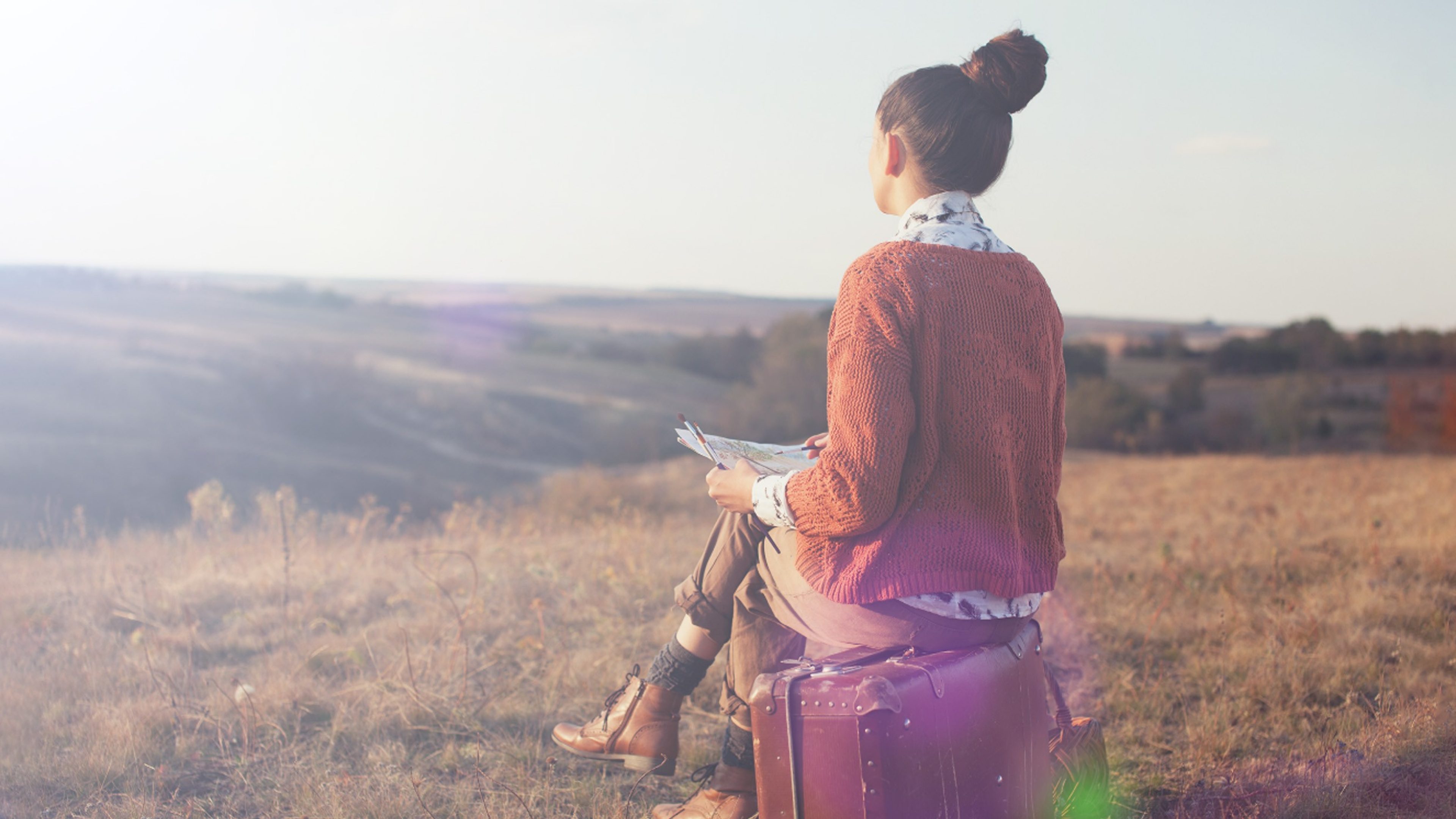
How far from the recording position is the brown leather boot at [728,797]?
212 cm

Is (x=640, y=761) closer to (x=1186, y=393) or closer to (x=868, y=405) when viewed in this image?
(x=868, y=405)

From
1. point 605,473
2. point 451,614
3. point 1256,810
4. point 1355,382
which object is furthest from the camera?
point 1355,382

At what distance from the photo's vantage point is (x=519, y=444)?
40.0m

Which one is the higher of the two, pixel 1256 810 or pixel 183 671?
pixel 1256 810

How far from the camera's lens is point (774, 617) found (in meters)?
2.10

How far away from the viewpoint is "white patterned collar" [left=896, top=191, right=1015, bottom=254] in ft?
5.74

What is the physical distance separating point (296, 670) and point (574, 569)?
1.65 meters

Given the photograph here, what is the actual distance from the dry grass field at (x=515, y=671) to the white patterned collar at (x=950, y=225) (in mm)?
1635

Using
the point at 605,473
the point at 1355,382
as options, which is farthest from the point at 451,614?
the point at 1355,382

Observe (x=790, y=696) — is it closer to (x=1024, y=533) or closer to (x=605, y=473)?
(x=1024, y=533)

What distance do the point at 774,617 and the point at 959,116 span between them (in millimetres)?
1162

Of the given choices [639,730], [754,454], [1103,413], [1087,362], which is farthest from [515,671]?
[1087,362]

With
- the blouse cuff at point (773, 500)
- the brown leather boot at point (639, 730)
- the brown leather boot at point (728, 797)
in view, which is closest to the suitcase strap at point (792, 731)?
the blouse cuff at point (773, 500)

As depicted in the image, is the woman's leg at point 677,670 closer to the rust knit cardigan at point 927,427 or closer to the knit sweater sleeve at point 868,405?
the rust knit cardigan at point 927,427
